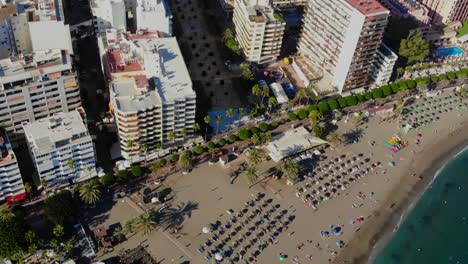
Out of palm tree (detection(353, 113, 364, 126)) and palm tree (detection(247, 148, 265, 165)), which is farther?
palm tree (detection(353, 113, 364, 126))

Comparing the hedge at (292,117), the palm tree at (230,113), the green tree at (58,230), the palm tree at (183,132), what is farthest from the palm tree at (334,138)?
the green tree at (58,230)

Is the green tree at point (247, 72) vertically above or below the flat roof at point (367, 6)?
below

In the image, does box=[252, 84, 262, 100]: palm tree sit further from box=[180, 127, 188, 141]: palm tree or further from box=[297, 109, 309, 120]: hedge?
box=[180, 127, 188, 141]: palm tree

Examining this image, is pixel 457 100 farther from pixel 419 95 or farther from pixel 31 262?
pixel 31 262

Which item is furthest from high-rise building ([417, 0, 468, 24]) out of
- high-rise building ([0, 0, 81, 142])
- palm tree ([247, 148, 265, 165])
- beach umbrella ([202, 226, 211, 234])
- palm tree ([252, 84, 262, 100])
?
high-rise building ([0, 0, 81, 142])

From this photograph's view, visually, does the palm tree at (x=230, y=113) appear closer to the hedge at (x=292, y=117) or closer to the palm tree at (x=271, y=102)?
the palm tree at (x=271, y=102)

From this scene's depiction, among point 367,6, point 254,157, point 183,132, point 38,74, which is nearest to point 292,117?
point 254,157
